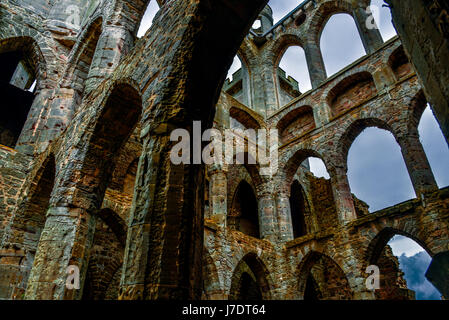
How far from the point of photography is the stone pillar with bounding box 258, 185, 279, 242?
35.6 ft

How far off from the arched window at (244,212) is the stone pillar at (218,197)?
336 centimetres

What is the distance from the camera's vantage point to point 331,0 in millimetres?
13789

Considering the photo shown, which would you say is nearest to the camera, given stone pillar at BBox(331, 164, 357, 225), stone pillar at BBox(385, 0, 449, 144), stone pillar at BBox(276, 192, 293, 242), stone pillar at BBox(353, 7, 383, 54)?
stone pillar at BBox(385, 0, 449, 144)

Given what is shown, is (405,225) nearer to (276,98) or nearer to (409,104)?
(409,104)

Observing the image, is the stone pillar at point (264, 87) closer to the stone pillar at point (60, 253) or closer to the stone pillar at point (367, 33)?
the stone pillar at point (367, 33)

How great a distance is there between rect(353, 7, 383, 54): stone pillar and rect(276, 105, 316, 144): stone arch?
2.99 metres

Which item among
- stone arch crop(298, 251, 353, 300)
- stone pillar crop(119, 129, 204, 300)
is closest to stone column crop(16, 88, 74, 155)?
stone pillar crop(119, 129, 204, 300)

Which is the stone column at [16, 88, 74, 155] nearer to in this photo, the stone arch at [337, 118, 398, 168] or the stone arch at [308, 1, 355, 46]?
the stone arch at [337, 118, 398, 168]

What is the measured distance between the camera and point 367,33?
38.3ft

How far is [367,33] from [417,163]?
18.8ft

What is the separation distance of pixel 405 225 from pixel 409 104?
3.62 meters

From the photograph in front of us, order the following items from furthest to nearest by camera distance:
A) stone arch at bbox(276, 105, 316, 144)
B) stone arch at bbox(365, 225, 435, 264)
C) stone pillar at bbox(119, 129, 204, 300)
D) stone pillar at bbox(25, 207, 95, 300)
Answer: stone arch at bbox(276, 105, 316, 144) → stone arch at bbox(365, 225, 435, 264) → stone pillar at bbox(25, 207, 95, 300) → stone pillar at bbox(119, 129, 204, 300)

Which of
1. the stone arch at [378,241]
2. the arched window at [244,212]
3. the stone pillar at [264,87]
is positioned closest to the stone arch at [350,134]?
the stone arch at [378,241]
